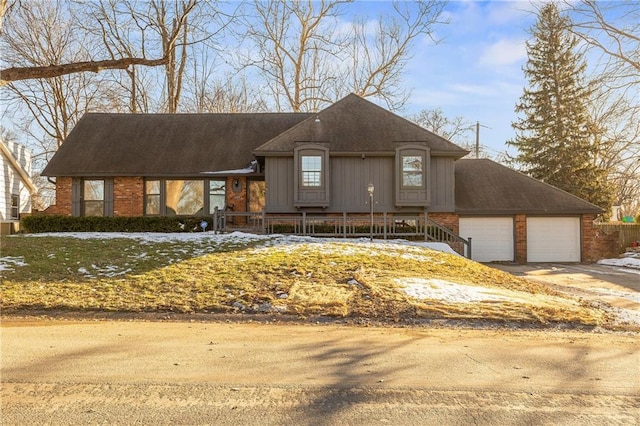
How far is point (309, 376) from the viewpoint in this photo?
13.7 feet

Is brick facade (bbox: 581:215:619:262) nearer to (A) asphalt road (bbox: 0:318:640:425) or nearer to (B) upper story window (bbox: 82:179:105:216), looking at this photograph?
(A) asphalt road (bbox: 0:318:640:425)

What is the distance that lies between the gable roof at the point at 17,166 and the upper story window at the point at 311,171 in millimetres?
15007

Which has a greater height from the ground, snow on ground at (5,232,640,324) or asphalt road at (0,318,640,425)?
snow on ground at (5,232,640,324)

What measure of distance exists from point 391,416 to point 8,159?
2464cm

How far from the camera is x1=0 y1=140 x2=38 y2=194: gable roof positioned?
20.9 metres

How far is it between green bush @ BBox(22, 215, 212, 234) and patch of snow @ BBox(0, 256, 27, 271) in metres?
6.73

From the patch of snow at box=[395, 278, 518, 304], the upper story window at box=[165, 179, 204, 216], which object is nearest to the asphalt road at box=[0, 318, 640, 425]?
the patch of snow at box=[395, 278, 518, 304]

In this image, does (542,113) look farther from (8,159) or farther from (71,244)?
(8,159)

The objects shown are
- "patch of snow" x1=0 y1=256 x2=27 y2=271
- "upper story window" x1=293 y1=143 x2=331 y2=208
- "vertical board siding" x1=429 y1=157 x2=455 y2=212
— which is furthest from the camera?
"vertical board siding" x1=429 y1=157 x2=455 y2=212

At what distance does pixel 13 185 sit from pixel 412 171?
2015cm

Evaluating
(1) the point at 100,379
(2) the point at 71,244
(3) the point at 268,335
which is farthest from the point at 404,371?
(2) the point at 71,244

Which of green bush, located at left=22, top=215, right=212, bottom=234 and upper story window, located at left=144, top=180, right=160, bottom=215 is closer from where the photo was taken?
green bush, located at left=22, top=215, right=212, bottom=234

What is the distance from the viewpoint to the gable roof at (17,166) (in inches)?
822

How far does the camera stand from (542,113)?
90.5 ft
